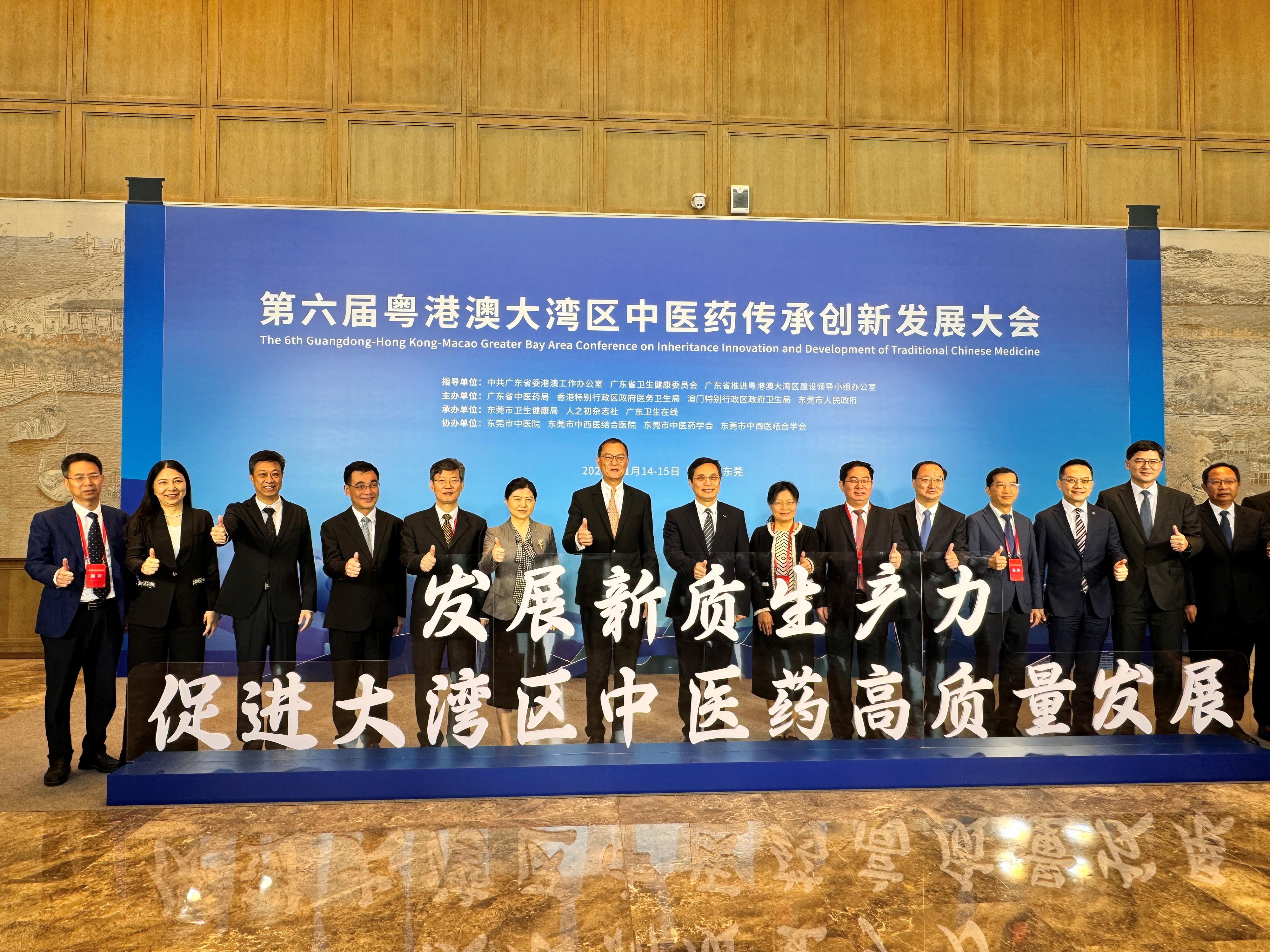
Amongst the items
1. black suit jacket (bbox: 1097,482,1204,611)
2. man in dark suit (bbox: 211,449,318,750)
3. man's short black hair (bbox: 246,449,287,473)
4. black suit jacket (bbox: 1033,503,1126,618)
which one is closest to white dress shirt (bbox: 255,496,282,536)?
man in dark suit (bbox: 211,449,318,750)

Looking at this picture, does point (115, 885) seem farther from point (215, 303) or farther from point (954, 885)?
point (215, 303)

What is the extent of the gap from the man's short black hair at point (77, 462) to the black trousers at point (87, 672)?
1.60 ft

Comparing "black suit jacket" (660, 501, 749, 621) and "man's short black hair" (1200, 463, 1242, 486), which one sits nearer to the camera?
"black suit jacket" (660, 501, 749, 621)

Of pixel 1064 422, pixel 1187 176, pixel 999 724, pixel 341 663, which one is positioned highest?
pixel 1187 176

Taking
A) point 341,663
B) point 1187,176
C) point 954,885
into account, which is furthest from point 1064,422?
point 341,663

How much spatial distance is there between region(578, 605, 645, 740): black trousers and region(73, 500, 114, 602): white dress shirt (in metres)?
1.81

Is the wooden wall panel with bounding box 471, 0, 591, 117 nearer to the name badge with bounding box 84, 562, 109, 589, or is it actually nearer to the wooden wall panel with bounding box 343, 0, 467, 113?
the wooden wall panel with bounding box 343, 0, 467, 113

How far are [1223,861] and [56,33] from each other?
689 centimetres

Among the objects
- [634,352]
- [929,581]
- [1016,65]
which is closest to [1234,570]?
[929,581]

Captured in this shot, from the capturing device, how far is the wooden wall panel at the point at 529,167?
5.13 m

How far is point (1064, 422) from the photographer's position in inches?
200

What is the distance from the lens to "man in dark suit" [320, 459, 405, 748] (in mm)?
3211

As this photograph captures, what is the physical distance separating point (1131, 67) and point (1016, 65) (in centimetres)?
76

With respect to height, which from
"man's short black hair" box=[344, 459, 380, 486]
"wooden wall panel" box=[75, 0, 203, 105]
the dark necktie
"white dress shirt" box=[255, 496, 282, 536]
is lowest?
the dark necktie
